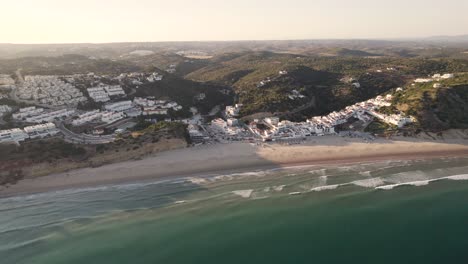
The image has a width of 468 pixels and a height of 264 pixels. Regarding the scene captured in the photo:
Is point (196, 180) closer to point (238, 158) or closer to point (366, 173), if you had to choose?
point (238, 158)

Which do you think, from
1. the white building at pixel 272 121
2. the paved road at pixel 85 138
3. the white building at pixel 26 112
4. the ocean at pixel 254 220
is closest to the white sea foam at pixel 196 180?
the ocean at pixel 254 220

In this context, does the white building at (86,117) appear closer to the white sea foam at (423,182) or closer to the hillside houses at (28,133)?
the hillside houses at (28,133)

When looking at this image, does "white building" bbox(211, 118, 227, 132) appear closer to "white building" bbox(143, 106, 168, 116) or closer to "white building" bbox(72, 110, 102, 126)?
"white building" bbox(143, 106, 168, 116)

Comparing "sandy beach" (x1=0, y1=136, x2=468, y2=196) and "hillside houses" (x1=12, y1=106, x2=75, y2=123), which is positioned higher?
"hillside houses" (x1=12, y1=106, x2=75, y2=123)

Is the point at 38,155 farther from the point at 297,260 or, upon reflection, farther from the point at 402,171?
the point at 402,171

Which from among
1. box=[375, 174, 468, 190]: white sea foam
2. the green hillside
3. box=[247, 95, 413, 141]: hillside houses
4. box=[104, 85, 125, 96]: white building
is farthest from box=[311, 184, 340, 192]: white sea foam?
box=[104, 85, 125, 96]: white building

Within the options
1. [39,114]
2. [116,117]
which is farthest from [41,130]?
[116,117]

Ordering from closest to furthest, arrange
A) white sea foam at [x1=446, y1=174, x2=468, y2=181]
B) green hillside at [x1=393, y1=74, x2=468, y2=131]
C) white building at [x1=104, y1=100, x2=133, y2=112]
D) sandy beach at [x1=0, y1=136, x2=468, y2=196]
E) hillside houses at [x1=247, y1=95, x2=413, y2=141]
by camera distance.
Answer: white sea foam at [x1=446, y1=174, x2=468, y2=181] < sandy beach at [x1=0, y1=136, x2=468, y2=196] < green hillside at [x1=393, y1=74, x2=468, y2=131] < hillside houses at [x1=247, y1=95, x2=413, y2=141] < white building at [x1=104, y1=100, x2=133, y2=112]
